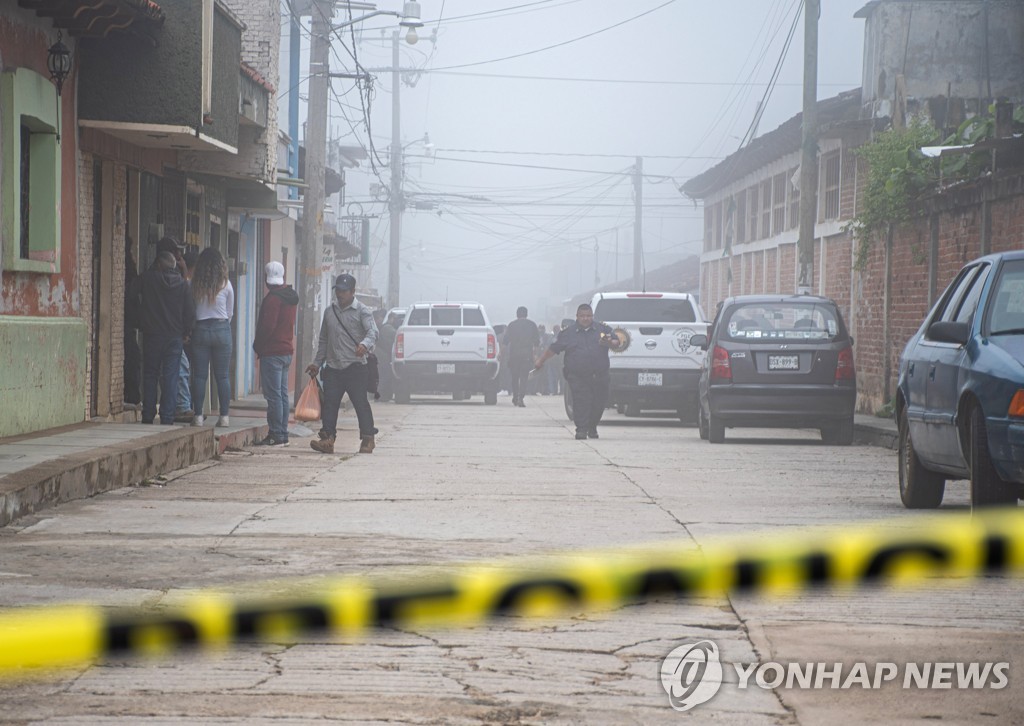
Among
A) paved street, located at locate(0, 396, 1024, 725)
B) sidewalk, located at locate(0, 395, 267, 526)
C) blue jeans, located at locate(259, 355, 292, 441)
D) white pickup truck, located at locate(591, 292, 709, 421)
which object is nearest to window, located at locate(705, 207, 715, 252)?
white pickup truck, located at locate(591, 292, 709, 421)

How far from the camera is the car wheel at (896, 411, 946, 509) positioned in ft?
33.7

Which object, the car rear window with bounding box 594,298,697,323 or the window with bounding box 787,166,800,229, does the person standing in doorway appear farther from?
the window with bounding box 787,166,800,229

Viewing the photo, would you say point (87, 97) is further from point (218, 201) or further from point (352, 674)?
point (352, 674)

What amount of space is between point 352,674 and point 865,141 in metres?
25.4

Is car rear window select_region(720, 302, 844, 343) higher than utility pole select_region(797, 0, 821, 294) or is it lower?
lower

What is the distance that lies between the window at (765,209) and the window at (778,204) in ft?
2.16

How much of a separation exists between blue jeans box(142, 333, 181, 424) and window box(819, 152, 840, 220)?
18517 mm

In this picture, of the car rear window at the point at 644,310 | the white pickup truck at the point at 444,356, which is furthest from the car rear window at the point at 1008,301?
the white pickup truck at the point at 444,356

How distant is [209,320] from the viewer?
52.2ft

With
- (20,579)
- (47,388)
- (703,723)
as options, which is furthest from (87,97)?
(703,723)

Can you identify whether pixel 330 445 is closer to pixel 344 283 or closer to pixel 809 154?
pixel 344 283

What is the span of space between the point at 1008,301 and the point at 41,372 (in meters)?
8.21

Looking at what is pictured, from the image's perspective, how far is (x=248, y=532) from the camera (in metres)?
8.73

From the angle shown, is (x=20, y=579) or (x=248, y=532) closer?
(x=20, y=579)
